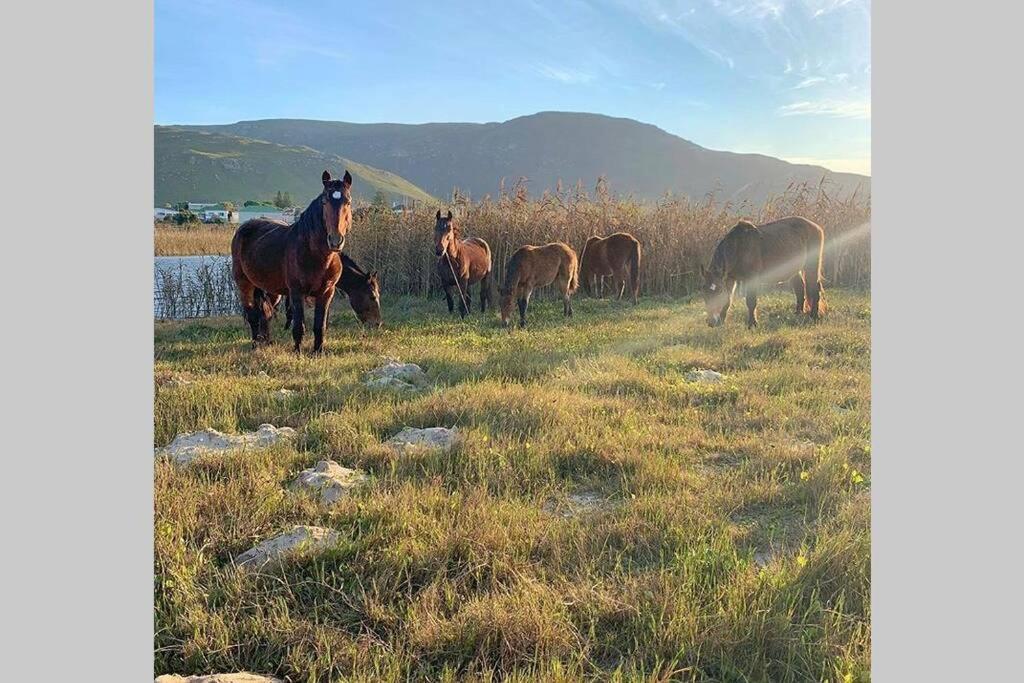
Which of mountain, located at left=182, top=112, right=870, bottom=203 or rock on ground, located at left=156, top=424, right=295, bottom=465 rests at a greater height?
mountain, located at left=182, top=112, right=870, bottom=203

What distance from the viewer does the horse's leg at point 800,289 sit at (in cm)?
293

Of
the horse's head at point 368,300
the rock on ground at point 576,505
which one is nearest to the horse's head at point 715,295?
the rock on ground at point 576,505

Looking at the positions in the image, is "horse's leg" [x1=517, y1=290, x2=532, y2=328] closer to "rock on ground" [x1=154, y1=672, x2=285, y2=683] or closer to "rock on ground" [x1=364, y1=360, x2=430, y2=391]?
"rock on ground" [x1=364, y1=360, x2=430, y2=391]

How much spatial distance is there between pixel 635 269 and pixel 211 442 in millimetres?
2303

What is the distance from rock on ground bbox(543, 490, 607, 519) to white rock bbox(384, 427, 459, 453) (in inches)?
20.1

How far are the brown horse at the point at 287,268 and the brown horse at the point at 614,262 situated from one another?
170 centimetres

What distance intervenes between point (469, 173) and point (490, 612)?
2196mm

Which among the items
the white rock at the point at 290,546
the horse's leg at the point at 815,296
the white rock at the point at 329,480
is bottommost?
the white rock at the point at 290,546

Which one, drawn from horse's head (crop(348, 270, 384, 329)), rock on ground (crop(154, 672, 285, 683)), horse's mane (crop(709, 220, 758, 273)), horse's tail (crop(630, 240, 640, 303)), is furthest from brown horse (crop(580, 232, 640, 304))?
rock on ground (crop(154, 672, 285, 683))

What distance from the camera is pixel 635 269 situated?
311cm

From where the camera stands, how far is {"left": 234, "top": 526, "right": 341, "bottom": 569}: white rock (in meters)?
1.60

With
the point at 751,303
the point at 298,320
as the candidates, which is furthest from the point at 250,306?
the point at 751,303

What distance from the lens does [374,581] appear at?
151cm

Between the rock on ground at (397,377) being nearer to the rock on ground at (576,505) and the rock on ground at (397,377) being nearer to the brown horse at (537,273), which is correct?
the brown horse at (537,273)
